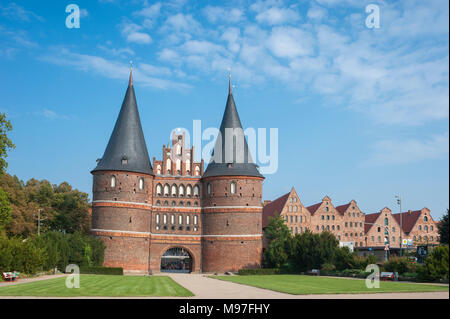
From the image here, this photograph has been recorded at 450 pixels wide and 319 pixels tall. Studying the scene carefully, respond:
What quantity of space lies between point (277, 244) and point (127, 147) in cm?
2187

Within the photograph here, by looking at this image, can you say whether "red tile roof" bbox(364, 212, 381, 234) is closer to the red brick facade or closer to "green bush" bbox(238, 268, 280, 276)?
the red brick facade

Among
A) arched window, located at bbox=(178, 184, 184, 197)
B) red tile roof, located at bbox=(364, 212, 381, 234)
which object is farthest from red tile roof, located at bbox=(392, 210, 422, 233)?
arched window, located at bbox=(178, 184, 184, 197)

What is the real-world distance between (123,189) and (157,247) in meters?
8.64

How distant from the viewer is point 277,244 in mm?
61156

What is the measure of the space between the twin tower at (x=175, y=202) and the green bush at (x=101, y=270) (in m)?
4.05

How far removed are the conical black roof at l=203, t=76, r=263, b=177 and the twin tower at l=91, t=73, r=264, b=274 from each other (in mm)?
125

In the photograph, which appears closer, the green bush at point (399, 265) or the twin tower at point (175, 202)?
the green bush at point (399, 265)

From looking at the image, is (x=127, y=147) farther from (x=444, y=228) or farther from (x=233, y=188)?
(x=444, y=228)

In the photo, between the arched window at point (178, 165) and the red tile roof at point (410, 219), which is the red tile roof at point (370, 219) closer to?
the red tile roof at point (410, 219)

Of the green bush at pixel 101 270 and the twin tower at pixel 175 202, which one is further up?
the twin tower at pixel 175 202

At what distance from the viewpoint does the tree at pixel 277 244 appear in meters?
59.4

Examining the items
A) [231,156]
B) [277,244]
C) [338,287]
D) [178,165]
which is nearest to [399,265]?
[338,287]

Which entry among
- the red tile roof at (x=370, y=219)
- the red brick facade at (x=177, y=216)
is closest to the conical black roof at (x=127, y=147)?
the red brick facade at (x=177, y=216)
